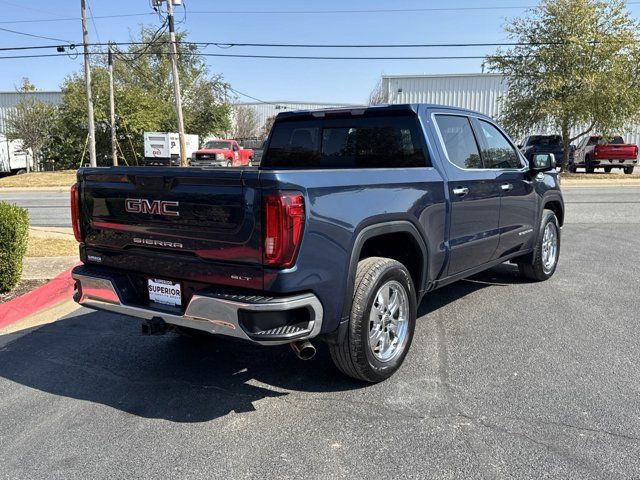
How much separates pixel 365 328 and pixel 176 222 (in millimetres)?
1404

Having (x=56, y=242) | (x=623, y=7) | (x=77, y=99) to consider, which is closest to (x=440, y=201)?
(x=56, y=242)

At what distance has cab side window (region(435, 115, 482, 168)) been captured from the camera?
4852mm

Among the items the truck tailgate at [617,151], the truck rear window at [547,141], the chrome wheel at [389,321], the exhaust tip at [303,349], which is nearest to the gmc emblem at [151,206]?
the exhaust tip at [303,349]

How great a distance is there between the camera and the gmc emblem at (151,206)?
141 inches

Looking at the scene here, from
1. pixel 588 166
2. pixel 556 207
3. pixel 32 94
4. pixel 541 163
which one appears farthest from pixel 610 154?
pixel 32 94

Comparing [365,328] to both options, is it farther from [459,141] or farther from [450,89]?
[450,89]

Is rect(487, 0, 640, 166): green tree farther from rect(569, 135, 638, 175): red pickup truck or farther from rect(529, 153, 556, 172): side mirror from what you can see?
rect(529, 153, 556, 172): side mirror

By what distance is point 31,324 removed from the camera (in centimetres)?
564

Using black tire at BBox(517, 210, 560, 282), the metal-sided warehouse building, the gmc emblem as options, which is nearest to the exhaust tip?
the gmc emblem

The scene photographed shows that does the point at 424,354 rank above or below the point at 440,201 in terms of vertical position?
below

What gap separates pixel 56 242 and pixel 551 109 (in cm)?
2299

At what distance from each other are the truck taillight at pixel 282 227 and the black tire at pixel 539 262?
13.8 feet

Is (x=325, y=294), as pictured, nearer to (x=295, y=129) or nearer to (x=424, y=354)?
(x=424, y=354)

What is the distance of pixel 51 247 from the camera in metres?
8.85
